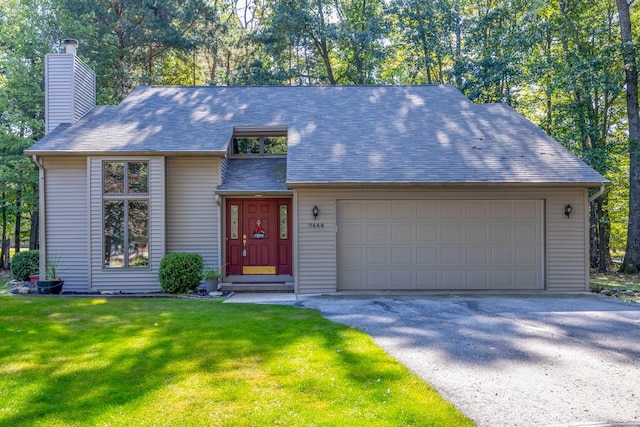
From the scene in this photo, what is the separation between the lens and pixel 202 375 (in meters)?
3.94

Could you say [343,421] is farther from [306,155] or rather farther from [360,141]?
[360,141]

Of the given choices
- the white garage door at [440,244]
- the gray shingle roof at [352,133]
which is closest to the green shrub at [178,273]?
the gray shingle roof at [352,133]

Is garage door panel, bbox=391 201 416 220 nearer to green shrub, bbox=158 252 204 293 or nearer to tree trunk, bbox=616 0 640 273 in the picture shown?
green shrub, bbox=158 252 204 293

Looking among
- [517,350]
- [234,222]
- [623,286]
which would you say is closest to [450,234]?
[517,350]

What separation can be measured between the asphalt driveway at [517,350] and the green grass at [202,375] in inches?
14.7

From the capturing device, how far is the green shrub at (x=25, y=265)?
34.4 ft

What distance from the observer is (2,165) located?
A: 14.8m

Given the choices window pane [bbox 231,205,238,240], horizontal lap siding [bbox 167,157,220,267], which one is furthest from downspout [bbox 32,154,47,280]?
window pane [bbox 231,205,238,240]

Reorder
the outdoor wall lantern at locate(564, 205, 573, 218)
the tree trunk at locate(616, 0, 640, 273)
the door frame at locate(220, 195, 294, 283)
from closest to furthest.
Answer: the outdoor wall lantern at locate(564, 205, 573, 218) < the door frame at locate(220, 195, 294, 283) < the tree trunk at locate(616, 0, 640, 273)

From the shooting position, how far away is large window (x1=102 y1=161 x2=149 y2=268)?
9.27m

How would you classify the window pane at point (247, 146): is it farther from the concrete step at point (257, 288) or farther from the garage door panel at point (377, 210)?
the garage door panel at point (377, 210)

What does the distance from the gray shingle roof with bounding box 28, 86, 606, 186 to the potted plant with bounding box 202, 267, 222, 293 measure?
8.69 ft

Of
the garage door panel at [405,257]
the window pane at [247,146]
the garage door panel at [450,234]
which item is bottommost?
the garage door panel at [405,257]

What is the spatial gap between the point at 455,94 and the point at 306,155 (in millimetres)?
6271
